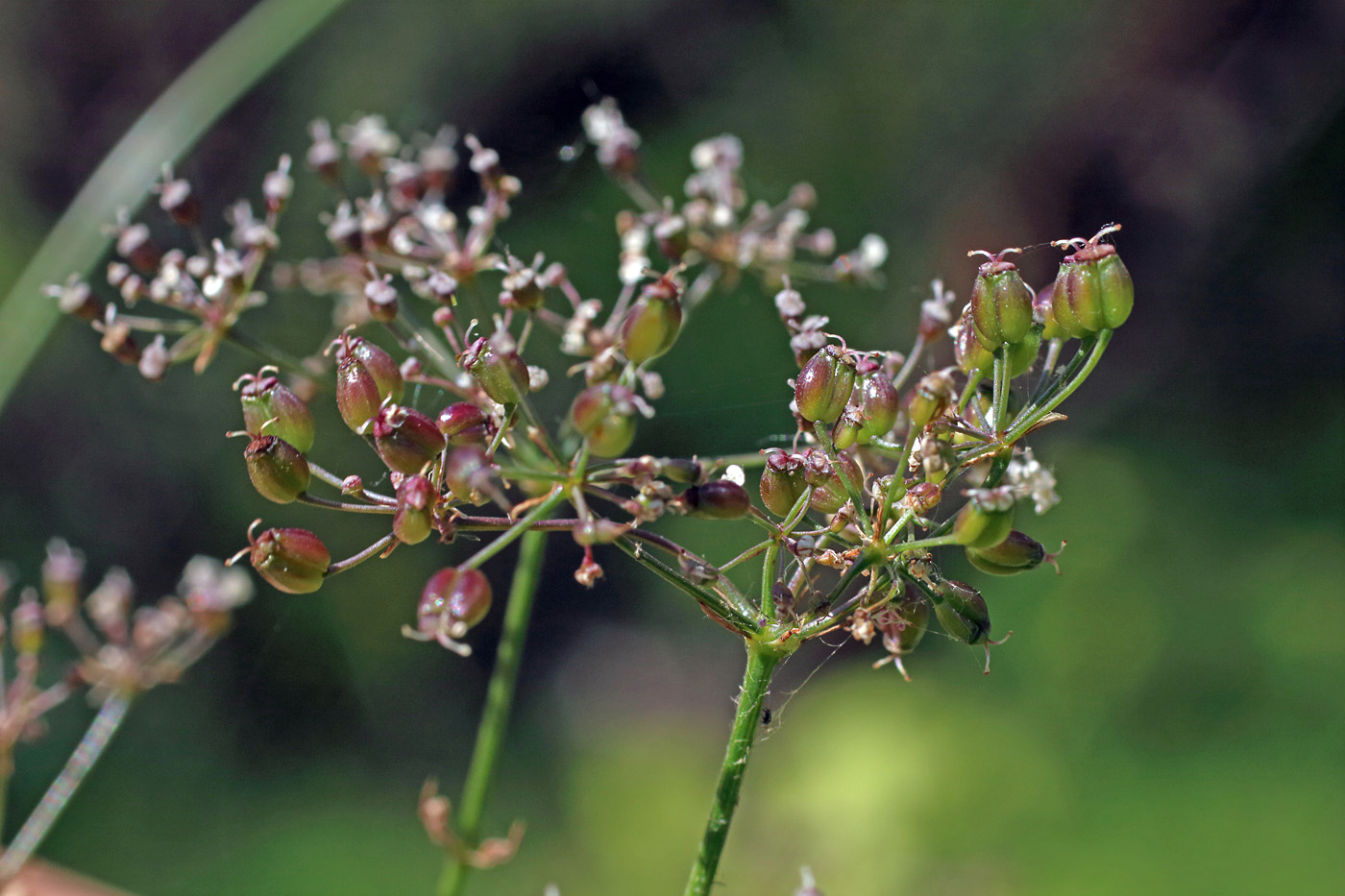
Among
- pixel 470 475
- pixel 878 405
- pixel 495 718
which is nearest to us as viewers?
pixel 470 475

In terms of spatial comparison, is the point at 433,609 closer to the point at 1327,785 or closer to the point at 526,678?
the point at 1327,785

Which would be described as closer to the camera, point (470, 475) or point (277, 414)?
point (470, 475)

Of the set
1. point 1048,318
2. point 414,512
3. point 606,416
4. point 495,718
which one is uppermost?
point 1048,318

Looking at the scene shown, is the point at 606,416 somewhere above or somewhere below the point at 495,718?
above

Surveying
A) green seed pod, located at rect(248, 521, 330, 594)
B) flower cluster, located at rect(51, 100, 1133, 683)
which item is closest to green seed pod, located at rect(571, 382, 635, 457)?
flower cluster, located at rect(51, 100, 1133, 683)

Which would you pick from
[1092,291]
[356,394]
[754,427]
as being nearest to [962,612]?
[1092,291]

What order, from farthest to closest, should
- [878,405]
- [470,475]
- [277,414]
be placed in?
1. [277,414]
2. [878,405]
3. [470,475]

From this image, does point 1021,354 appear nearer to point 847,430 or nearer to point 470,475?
point 847,430

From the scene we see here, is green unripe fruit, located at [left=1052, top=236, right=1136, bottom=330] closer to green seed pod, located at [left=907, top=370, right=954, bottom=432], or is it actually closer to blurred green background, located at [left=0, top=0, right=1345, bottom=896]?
green seed pod, located at [left=907, top=370, right=954, bottom=432]
